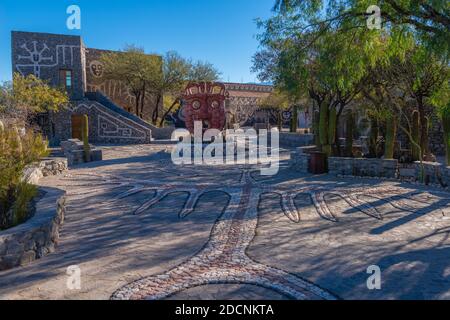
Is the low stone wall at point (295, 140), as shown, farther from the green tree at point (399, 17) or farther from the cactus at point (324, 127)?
the green tree at point (399, 17)

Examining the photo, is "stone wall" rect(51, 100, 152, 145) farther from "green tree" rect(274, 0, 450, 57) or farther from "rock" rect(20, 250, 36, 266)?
"rock" rect(20, 250, 36, 266)

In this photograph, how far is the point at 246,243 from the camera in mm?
5227

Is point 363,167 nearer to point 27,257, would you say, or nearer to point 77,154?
point 27,257

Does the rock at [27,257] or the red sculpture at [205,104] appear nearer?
the rock at [27,257]

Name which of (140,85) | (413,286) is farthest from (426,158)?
(140,85)

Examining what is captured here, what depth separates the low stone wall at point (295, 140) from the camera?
22.5 meters

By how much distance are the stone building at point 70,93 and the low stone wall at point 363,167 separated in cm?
1746

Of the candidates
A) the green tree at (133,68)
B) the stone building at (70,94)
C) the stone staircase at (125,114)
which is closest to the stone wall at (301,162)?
the stone building at (70,94)

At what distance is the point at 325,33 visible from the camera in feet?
27.3

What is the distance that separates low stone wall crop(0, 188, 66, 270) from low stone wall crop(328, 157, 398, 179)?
901 cm

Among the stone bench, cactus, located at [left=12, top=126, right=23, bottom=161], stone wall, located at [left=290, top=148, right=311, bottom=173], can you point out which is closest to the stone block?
the stone bench

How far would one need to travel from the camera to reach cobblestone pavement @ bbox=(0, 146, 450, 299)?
376 cm

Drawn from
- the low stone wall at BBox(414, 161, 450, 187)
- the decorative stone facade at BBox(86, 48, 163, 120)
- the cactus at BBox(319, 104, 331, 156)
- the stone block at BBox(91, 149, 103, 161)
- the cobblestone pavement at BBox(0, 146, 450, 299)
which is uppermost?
the decorative stone facade at BBox(86, 48, 163, 120)
